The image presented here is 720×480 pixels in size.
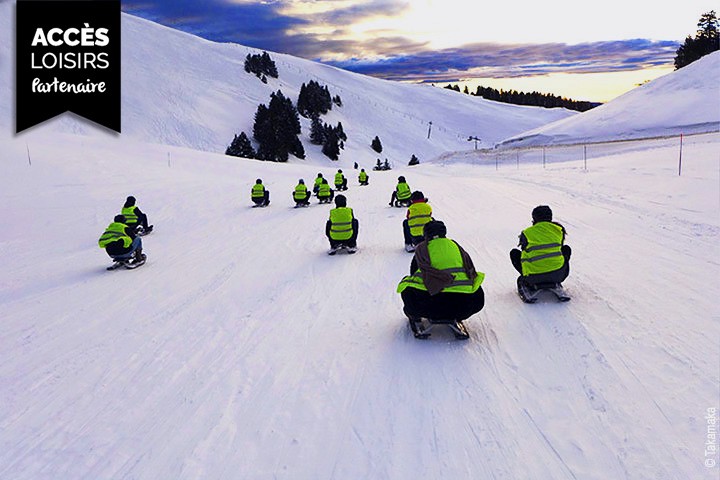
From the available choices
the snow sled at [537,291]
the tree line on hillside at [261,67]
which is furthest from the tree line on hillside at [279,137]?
the snow sled at [537,291]

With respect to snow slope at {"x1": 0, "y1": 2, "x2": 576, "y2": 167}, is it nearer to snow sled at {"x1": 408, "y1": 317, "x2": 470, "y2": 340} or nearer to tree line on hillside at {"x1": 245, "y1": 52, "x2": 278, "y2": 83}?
tree line on hillside at {"x1": 245, "y1": 52, "x2": 278, "y2": 83}

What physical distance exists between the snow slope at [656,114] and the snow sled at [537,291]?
43.8 m

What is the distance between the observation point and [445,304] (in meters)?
5.76

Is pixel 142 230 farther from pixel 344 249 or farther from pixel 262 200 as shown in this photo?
pixel 344 249

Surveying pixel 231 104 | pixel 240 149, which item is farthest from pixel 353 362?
pixel 231 104

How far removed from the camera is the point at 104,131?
4600 cm

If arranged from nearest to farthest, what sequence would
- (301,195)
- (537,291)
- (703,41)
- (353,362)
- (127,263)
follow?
(353,362) < (537,291) < (127,263) < (301,195) < (703,41)

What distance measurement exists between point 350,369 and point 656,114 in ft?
172

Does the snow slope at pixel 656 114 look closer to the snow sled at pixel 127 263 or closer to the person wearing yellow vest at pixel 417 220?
the person wearing yellow vest at pixel 417 220

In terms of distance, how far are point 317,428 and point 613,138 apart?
165ft

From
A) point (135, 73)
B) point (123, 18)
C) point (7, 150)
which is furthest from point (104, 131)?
point (123, 18)

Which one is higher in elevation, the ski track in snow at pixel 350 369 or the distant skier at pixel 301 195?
the distant skier at pixel 301 195

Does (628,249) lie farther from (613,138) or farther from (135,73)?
(135,73)

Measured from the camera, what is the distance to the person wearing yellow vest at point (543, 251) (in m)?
6.77
